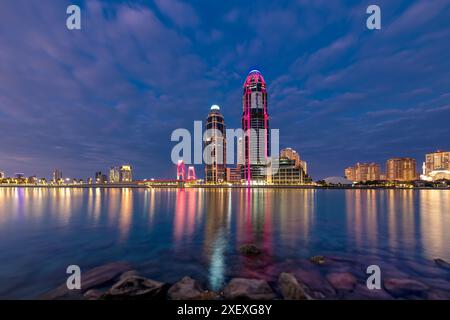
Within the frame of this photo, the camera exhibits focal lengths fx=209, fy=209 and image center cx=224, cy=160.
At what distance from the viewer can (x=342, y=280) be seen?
12.3m

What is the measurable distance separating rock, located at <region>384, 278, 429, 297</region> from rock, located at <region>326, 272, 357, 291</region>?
1690mm

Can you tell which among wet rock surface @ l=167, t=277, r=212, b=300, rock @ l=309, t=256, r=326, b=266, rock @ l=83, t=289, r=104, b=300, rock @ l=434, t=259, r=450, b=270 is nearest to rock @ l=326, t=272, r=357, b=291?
rock @ l=309, t=256, r=326, b=266

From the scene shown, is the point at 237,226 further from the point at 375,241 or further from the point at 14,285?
the point at 14,285

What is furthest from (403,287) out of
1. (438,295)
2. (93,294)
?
(93,294)

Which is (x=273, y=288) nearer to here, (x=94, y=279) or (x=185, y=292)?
(x=185, y=292)

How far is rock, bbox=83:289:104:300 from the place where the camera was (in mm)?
9975

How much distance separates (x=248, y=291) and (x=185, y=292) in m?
3.04

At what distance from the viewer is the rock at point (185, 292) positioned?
9727 millimetres

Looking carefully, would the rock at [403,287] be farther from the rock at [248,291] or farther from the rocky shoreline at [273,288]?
the rock at [248,291]

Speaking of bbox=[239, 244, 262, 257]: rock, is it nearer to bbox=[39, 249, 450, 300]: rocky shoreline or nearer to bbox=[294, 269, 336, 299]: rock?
bbox=[39, 249, 450, 300]: rocky shoreline

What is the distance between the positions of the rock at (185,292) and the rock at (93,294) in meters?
3.45
